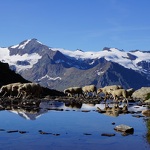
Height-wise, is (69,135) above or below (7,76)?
below

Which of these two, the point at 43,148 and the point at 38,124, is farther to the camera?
the point at 38,124

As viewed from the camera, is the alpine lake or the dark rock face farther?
the dark rock face

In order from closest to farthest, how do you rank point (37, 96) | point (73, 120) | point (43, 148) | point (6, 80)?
1. point (43, 148)
2. point (73, 120)
3. point (37, 96)
4. point (6, 80)

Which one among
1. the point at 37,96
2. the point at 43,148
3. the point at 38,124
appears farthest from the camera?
the point at 37,96

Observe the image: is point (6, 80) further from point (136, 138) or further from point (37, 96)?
point (136, 138)

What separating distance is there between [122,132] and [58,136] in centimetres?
617

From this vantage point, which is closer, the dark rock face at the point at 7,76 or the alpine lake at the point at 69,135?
the alpine lake at the point at 69,135

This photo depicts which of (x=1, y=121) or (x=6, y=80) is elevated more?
(x=6, y=80)

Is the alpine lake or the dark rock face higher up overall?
the dark rock face

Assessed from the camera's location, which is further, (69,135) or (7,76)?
(7,76)

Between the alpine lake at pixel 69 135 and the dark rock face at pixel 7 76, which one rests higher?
the dark rock face at pixel 7 76

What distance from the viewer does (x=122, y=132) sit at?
1293 inches

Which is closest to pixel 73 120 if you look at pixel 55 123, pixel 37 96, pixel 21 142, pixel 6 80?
pixel 55 123

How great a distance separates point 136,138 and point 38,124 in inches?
480
